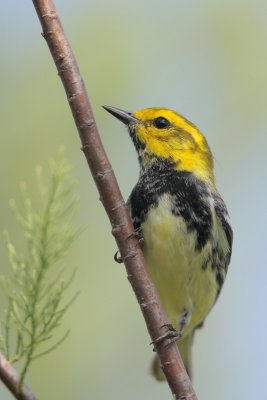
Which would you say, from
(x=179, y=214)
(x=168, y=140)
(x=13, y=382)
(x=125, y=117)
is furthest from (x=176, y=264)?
(x=13, y=382)

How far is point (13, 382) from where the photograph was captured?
1421 millimetres

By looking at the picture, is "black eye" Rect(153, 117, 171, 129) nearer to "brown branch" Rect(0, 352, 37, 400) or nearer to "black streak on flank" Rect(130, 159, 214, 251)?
"black streak on flank" Rect(130, 159, 214, 251)

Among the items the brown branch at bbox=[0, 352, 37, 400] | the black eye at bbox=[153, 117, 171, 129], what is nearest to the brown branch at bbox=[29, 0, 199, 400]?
the brown branch at bbox=[0, 352, 37, 400]

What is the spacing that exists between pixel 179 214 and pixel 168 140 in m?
0.67

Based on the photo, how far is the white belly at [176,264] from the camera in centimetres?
352

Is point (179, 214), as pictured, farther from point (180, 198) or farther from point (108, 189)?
point (108, 189)

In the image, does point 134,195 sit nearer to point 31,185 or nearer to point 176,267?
point 176,267

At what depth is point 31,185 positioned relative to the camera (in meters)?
4.77

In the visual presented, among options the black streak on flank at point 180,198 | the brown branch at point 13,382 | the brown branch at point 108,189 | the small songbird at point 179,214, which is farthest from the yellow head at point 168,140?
the brown branch at point 13,382

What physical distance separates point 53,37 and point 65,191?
26.9 inches

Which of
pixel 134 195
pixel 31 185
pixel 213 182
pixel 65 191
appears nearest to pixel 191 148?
pixel 213 182

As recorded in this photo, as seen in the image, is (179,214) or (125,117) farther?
(125,117)

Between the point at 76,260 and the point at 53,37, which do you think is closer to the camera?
the point at 53,37

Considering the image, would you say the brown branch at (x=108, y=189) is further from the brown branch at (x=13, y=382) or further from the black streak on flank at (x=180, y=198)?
the black streak on flank at (x=180, y=198)
